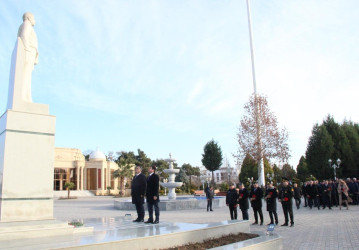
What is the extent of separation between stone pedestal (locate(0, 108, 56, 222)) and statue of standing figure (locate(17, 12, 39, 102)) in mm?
704

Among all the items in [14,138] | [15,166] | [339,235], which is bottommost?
[339,235]

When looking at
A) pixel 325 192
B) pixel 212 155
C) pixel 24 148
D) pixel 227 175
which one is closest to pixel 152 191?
pixel 24 148

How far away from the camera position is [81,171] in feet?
170

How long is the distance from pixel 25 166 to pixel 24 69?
2.34 metres

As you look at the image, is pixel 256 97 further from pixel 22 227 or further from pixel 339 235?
pixel 22 227

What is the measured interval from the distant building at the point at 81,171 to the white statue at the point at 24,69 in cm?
4538

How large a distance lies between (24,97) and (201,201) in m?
15.8

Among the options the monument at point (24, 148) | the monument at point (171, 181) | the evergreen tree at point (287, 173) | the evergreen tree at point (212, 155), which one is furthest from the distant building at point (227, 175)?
the monument at point (24, 148)

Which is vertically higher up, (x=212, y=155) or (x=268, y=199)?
(x=212, y=155)

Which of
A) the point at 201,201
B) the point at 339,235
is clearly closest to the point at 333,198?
the point at 201,201

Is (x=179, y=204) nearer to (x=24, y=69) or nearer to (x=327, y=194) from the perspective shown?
(x=327, y=194)

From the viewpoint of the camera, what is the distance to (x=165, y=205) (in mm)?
19734

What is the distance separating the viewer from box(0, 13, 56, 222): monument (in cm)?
663

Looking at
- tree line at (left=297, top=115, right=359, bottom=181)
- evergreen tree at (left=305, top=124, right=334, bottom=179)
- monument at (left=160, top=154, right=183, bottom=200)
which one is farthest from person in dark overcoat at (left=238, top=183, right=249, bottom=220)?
evergreen tree at (left=305, top=124, right=334, bottom=179)
